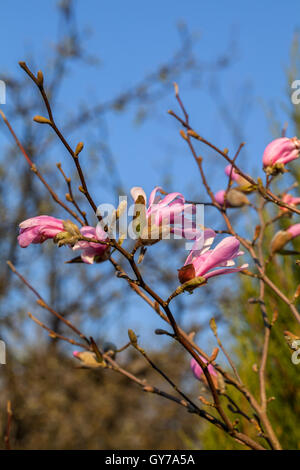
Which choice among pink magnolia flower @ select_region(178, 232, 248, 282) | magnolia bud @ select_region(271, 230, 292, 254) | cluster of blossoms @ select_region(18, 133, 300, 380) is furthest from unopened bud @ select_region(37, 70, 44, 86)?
magnolia bud @ select_region(271, 230, 292, 254)

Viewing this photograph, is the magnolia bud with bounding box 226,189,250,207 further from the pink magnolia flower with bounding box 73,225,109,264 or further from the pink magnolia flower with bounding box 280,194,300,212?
the pink magnolia flower with bounding box 73,225,109,264

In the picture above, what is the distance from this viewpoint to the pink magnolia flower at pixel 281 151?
0.80m

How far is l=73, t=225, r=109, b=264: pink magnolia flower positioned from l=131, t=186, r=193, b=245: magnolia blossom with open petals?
0.22 feet

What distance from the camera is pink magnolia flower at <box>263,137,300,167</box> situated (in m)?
0.80

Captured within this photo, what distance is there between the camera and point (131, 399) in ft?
19.1

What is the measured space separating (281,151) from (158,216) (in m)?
0.32

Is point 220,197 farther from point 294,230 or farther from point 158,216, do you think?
point 158,216

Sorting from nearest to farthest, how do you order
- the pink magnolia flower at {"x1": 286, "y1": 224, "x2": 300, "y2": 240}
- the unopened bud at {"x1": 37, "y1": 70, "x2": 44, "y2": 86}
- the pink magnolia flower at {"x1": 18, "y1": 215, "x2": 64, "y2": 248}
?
the unopened bud at {"x1": 37, "y1": 70, "x2": 44, "y2": 86}, the pink magnolia flower at {"x1": 18, "y1": 215, "x2": 64, "y2": 248}, the pink magnolia flower at {"x1": 286, "y1": 224, "x2": 300, "y2": 240}

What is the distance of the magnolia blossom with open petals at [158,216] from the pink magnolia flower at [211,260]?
0.05m

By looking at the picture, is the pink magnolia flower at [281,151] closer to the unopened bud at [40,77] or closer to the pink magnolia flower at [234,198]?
the pink magnolia flower at [234,198]

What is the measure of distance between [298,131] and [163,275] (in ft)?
Answer: 9.23

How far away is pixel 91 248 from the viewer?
0.65 metres

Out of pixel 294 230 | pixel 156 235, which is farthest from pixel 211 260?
pixel 294 230
